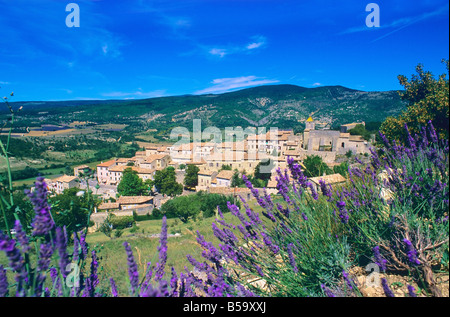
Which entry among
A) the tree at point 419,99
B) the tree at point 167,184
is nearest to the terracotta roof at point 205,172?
the tree at point 167,184

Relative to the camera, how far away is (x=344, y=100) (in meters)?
103

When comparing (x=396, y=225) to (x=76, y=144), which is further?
(x=76, y=144)

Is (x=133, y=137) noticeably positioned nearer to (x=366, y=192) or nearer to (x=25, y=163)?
(x=25, y=163)

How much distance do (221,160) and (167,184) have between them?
936 cm

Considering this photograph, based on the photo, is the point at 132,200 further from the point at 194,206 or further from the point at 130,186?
the point at 194,206

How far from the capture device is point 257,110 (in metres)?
119

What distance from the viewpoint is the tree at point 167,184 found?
32.7 m

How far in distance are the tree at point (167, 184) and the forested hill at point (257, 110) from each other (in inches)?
2208

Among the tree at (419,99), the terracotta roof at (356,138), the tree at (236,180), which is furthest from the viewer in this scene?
the tree at (236,180)

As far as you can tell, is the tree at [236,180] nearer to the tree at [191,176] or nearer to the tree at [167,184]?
the tree at [191,176]

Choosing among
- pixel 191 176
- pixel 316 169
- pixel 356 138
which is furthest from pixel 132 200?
pixel 356 138

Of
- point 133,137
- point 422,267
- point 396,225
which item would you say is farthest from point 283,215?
point 133,137

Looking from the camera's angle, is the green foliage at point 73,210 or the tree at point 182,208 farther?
the tree at point 182,208
